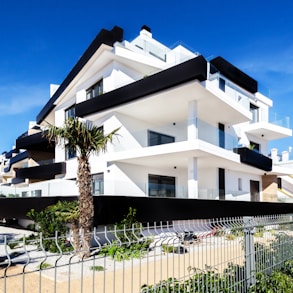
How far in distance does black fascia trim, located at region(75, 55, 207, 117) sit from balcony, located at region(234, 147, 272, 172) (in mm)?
7251

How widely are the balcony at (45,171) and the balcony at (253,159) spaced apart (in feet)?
46.9

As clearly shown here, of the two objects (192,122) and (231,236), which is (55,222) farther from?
(231,236)

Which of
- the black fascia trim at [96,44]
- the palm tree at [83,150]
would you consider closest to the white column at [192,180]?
the palm tree at [83,150]

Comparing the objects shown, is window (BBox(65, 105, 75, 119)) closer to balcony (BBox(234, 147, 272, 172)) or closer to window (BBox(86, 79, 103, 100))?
window (BBox(86, 79, 103, 100))

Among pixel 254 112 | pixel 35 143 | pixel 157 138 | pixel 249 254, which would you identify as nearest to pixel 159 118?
pixel 157 138

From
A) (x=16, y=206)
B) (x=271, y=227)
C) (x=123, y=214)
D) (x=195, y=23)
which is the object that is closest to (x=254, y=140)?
(x=195, y=23)

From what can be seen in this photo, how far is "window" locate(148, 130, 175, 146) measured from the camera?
65.4 feet

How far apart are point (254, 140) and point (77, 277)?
1003 inches

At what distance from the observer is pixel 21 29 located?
16.5 metres

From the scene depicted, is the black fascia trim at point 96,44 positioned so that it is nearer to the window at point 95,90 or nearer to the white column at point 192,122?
the window at point 95,90

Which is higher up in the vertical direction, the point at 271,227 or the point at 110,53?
the point at 110,53

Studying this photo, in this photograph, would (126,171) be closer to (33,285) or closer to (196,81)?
(196,81)

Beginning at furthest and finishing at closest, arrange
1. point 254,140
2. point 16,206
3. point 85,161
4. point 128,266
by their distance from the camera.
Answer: point 254,140 < point 16,206 < point 85,161 < point 128,266

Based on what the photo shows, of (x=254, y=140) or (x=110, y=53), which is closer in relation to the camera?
(x=110, y=53)
